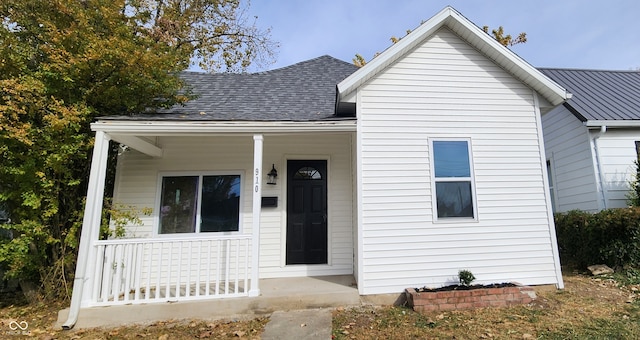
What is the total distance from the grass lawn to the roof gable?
3.39m

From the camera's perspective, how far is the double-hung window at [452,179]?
514cm

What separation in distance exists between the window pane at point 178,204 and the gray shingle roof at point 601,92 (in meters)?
8.78

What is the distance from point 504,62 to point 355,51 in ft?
41.3

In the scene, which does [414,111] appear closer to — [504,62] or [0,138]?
[504,62]

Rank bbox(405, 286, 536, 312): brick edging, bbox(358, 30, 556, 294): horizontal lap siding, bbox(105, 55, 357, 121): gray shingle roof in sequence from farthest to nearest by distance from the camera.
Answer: bbox(105, 55, 357, 121): gray shingle roof
bbox(358, 30, 556, 294): horizontal lap siding
bbox(405, 286, 536, 312): brick edging

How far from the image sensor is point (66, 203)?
5254 mm

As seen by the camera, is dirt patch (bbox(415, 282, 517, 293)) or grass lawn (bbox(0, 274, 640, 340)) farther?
dirt patch (bbox(415, 282, 517, 293))

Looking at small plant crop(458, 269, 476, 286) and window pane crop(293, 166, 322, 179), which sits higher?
window pane crop(293, 166, 322, 179)

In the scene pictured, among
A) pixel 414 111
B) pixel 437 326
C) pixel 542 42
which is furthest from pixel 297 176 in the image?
pixel 542 42

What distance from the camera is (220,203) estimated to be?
238 inches

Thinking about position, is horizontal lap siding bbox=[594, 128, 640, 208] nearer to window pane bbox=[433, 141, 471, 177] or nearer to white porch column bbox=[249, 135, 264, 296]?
window pane bbox=[433, 141, 471, 177]

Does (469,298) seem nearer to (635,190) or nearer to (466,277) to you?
(466,277)

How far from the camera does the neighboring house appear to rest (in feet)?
22.4

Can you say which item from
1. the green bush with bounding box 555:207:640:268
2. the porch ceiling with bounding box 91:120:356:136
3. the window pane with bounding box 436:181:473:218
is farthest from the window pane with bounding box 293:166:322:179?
the green bush with bounding box 555:207:640:268
